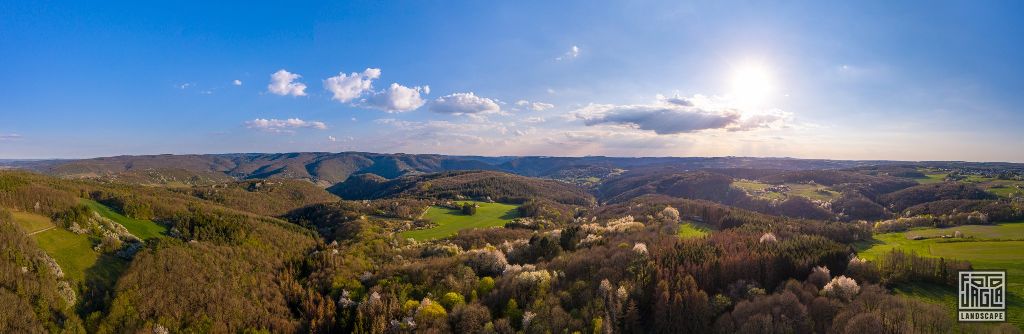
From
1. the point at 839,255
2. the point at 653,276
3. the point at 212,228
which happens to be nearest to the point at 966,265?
the point at 839,255

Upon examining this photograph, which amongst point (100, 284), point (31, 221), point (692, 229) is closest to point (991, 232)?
point (692, 229)

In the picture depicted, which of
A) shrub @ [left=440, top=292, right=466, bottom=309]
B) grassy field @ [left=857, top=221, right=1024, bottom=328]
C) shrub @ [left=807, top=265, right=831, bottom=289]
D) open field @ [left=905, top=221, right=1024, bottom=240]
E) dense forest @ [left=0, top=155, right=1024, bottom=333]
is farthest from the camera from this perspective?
open field @ [left=905, top=221, right=1024, bottom=240]

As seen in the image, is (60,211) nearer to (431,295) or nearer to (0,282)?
(0,282)

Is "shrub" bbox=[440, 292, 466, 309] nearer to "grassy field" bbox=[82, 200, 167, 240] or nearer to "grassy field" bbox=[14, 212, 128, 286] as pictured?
"grassy field" bbox=[14, 212, 128, 286]

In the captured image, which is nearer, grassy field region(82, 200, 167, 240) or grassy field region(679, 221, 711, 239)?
grassy field region(82, 200, 167, 240)

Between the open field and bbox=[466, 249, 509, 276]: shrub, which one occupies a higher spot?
the open field

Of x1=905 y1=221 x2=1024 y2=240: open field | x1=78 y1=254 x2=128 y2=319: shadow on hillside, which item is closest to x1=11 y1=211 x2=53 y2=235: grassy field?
x1=78 y1=254 x2=128 y2=319: shadow on hillside

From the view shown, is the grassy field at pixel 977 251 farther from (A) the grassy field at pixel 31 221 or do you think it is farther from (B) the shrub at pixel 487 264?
(A) the grassy field at pixel 31 221
